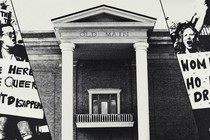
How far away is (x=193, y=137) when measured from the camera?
1188 inches

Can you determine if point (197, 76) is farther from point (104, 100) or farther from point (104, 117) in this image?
point (104, 100)

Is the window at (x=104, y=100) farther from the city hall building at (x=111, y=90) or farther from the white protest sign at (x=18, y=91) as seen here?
the white protest sign at (x=18, y=91)

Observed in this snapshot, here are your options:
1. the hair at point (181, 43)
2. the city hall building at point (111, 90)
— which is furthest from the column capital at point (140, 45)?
the hair at point (181, 43)

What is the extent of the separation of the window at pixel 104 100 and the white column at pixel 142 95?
3825 millimetres

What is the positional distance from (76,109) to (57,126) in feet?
5.91

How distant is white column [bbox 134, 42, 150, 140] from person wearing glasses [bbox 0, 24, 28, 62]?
23.3 ft

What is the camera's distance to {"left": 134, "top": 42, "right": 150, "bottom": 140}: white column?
2605 centimetres

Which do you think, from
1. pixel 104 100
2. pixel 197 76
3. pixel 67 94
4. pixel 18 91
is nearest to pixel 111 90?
pixel 104 100

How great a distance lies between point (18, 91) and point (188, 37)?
10918mm

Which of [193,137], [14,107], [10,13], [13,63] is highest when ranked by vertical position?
[10,13]

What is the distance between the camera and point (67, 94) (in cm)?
2605

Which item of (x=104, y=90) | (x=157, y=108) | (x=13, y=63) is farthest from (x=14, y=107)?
(x=157, y=108)

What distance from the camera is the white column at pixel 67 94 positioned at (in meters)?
25.7

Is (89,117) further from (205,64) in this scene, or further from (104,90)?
(205,64)
